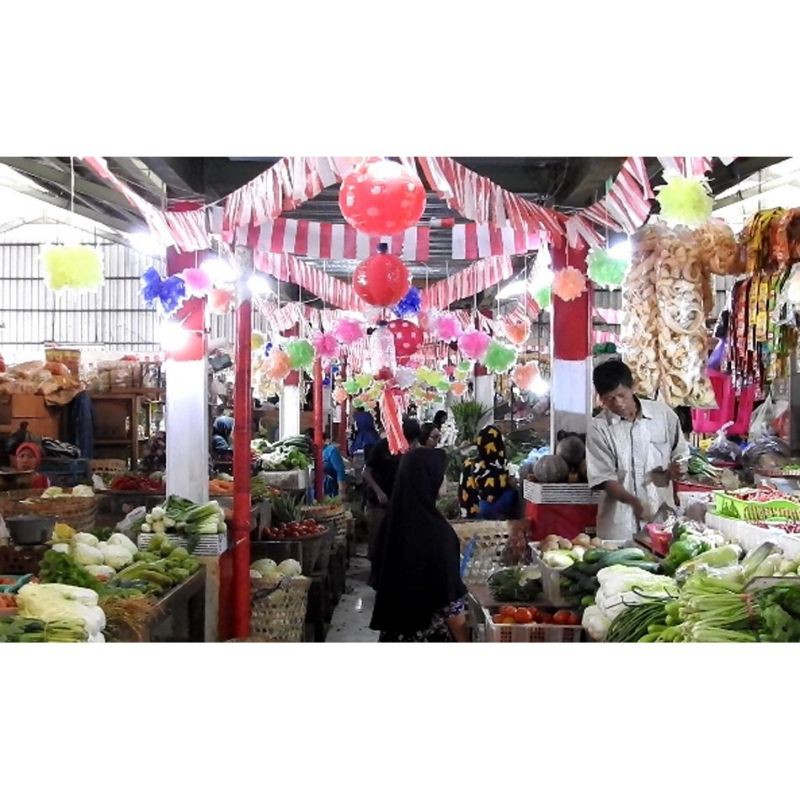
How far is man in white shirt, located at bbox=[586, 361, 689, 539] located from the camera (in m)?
5.83

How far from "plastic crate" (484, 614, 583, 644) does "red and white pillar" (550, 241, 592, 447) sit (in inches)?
142

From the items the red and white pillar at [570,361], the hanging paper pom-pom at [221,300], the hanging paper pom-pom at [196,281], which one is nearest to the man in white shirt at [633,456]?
the red and white pillar at [570,361]

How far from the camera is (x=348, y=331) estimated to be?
1117cm

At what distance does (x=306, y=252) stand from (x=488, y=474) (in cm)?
271

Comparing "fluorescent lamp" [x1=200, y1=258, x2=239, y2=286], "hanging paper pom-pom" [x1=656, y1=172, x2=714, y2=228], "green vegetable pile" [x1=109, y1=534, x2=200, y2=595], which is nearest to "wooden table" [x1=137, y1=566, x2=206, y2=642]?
"green vegetable pile" [x1=109, y1=534, x2=200, y2=595]

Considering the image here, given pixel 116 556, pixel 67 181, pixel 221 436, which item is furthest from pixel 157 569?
pixel 221 436

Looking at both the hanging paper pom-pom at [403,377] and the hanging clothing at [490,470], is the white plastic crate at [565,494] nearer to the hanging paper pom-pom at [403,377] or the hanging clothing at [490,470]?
the hanging clothing at [490,470]

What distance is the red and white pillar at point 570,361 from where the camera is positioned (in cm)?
803

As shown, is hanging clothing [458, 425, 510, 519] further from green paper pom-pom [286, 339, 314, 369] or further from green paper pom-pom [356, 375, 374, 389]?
green paper pom-pom [356, 375, 374, 389]

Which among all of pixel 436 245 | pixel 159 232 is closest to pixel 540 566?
pixel 159 232

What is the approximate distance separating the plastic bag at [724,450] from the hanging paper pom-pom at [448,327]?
3.35 meters

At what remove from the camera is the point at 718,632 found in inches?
145

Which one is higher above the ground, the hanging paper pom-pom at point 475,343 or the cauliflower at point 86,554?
the hanging paper pom-pom at point 475,343
